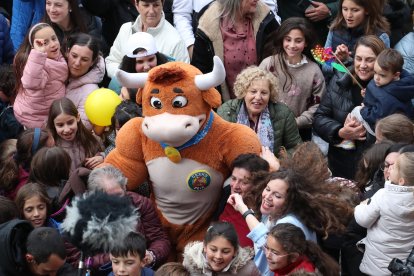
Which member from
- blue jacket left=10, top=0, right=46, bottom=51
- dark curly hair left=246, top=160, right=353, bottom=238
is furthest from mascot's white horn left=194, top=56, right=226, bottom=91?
blue jacket left=10, top=0, right=46, bottom=51

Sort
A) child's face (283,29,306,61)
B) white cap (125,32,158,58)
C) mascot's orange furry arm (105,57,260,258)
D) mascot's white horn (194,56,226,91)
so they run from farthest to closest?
1. child's face (283,29,306,61)
2. white cap (125,32,158,58)
3. mascot's orange furry arm (105,57,260,258)
4. mascot's white horn (194,56,226,91)

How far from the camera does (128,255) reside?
5.70m

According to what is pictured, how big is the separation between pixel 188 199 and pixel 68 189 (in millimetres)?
812

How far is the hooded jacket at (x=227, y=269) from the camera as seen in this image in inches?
231

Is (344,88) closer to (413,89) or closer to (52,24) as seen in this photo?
(413,89)

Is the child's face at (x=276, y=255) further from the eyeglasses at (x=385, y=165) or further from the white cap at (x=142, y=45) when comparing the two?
the white cap at (x=142, y=45)

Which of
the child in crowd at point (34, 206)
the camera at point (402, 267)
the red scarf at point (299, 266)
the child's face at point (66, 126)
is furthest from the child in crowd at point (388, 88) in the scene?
the child in crowd at point (34, 206)

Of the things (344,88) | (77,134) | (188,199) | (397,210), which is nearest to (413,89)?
(344,88)

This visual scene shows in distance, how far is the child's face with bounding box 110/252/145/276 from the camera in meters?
5.70

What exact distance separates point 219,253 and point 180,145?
0.91 metres

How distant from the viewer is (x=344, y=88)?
7762 millimetres

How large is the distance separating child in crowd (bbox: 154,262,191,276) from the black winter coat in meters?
2.25

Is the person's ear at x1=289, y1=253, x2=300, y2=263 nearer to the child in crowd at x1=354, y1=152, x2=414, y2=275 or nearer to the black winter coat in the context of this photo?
the child in crowd at x1=354, y1=152, x2=414, y2=275

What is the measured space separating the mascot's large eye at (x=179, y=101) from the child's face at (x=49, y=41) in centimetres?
185
